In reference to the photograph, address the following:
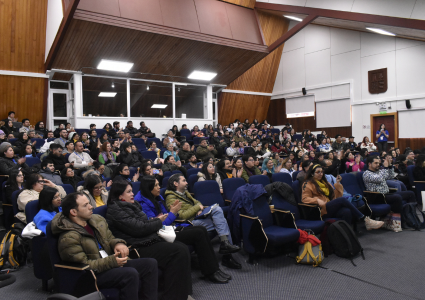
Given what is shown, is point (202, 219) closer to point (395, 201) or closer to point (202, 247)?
point (202, 247)

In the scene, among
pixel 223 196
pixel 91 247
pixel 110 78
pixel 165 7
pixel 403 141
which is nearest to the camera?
pixel 91 247

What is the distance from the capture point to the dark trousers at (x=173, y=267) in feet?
8.30

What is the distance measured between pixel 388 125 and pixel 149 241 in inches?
470

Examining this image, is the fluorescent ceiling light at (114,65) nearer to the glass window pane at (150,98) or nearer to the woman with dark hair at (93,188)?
the glass window pane at (150,98)

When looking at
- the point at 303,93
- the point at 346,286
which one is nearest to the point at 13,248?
the point at 346,286

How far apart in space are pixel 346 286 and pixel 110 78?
31.6ft

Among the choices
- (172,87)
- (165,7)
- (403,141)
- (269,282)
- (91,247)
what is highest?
(165,7)

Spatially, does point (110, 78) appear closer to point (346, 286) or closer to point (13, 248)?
point (13, 248)

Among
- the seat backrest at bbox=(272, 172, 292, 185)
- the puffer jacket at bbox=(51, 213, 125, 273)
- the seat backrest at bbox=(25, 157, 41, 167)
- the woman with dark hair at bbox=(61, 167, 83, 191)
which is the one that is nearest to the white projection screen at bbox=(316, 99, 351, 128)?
the seat backrest at bbox=(272, 172, 292, 185)

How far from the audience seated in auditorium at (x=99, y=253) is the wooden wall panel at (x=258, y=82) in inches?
465

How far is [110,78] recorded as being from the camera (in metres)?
10.6

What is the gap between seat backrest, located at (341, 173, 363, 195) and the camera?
4984 millimetres

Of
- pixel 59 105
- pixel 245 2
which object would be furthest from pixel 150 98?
pixel 245 2

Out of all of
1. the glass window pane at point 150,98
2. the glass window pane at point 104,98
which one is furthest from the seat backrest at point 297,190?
the glass window pane at point 150,98
